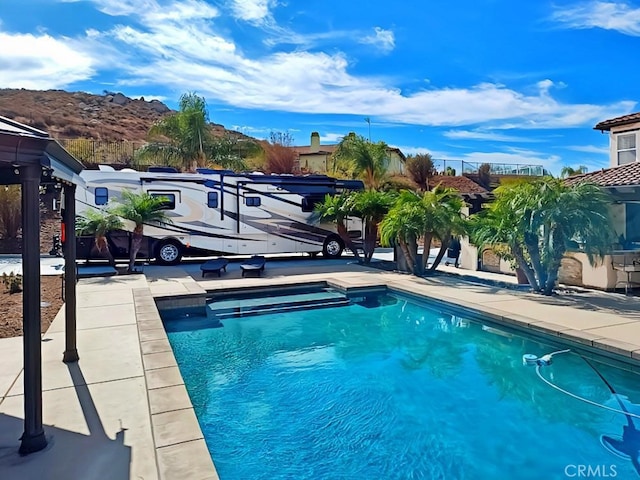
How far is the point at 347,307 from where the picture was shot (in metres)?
9.41

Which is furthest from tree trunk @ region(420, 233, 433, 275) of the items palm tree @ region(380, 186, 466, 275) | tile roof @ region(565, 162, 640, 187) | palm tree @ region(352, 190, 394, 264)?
tile roof @ region(565, 162, 640, 187)

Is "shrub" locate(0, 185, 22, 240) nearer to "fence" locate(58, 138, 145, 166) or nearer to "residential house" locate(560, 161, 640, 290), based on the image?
Answer: "fence" locate(58, 138, 145, 166)

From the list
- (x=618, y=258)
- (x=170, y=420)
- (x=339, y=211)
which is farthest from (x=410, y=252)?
(x=170, y=420)

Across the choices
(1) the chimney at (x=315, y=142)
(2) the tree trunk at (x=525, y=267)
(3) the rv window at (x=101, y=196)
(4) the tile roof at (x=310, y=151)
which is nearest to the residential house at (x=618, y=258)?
(2) the tree trunk at (x=525, y=267)

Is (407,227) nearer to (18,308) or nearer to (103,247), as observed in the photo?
(103,247)

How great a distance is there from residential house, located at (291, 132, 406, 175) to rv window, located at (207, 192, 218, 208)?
1546cm

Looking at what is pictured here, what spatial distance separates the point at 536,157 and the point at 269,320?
3133cm

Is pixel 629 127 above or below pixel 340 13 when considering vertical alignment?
below

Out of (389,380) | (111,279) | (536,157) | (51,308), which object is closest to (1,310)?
(51,308)

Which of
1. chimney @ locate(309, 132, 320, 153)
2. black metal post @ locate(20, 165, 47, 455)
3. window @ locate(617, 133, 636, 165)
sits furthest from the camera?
chimney @ locate(309, 132, 320, 153)

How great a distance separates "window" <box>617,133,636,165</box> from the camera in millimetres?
14672

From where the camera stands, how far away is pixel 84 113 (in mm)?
45312

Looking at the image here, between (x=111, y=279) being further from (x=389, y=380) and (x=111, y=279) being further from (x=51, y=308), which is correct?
(x=389, y=380)

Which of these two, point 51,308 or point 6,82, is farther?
point 6,82
